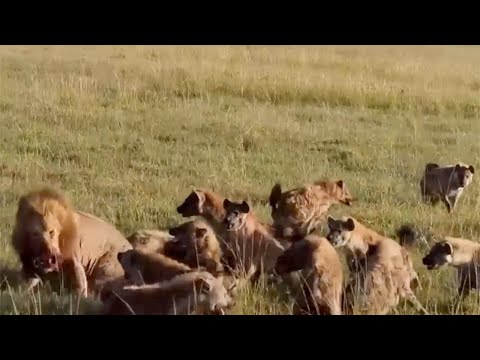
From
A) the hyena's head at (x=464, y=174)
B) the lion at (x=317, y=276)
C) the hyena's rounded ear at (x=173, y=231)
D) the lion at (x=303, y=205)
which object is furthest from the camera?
the hyena's head at (x=464, y=174)

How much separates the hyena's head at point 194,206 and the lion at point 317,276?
547 millimetres

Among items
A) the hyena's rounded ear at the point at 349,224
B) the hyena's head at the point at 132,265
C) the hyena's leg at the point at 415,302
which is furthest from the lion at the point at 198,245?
the hyena's leg at the point at 415,302

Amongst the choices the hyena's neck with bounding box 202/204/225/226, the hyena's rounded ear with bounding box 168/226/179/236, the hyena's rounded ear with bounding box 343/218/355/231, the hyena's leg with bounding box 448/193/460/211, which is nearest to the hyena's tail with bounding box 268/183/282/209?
the hyena's neck with bounding box 202/204/225/226

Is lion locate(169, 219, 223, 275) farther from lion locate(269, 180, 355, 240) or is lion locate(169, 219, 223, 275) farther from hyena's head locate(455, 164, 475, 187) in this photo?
hyena's head locate(455, 164, 475, 187)

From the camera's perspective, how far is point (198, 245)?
4.74m

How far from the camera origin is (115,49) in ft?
16.5

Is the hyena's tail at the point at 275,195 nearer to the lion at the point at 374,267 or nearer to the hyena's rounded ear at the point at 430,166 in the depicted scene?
the lion at the point at 374,267

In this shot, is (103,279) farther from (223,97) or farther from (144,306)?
(223,97)

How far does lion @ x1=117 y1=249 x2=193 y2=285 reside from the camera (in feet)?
15.1

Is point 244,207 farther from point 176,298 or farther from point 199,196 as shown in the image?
point 176,298

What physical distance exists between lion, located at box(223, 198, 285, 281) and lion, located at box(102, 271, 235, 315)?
0.34 m

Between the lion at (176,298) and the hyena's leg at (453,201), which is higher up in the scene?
the hyena's leg at (453,201)

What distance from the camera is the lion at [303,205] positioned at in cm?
487

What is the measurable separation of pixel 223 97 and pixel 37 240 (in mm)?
1263
